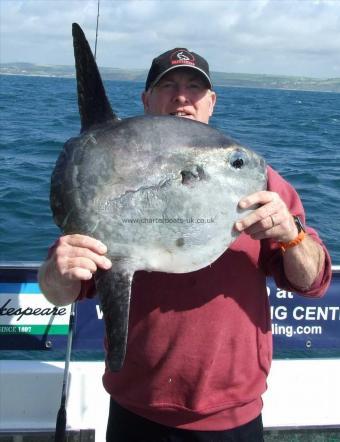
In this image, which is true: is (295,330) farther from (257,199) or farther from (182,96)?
(257,199)

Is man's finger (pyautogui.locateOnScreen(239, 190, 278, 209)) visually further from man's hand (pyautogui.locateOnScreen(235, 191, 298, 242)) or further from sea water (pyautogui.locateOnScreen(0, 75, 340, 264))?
sea water (pyautogui.locateOnScreen(0, 75, 340, 264))

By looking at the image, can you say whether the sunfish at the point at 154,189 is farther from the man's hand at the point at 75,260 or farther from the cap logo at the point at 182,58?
the cap logo at the point at 182,58

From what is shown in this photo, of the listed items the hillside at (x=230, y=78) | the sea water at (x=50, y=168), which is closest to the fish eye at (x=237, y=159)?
the sea water at (x=50, y=168)

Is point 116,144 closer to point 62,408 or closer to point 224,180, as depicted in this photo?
point 224,180

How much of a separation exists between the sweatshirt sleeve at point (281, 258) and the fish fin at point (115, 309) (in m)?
0.69

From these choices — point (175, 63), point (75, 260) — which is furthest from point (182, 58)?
point (75, 260)

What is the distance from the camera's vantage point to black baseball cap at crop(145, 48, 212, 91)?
8.05 feet

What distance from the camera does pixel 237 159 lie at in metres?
1.74

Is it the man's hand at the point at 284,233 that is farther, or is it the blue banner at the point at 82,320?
the blue banner at the point at 82,320

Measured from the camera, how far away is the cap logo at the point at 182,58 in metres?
2.46

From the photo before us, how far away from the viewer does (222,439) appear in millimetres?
2197

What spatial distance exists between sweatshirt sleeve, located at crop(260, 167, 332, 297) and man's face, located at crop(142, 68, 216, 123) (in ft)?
1.52

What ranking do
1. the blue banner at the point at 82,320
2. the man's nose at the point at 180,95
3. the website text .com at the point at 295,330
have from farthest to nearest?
the website text .com at the point at 295,330, the blue banner at the point at 82,320, the man's nose at the point at 180,95

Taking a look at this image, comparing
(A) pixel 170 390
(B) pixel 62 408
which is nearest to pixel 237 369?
(A) pixel 170 390
